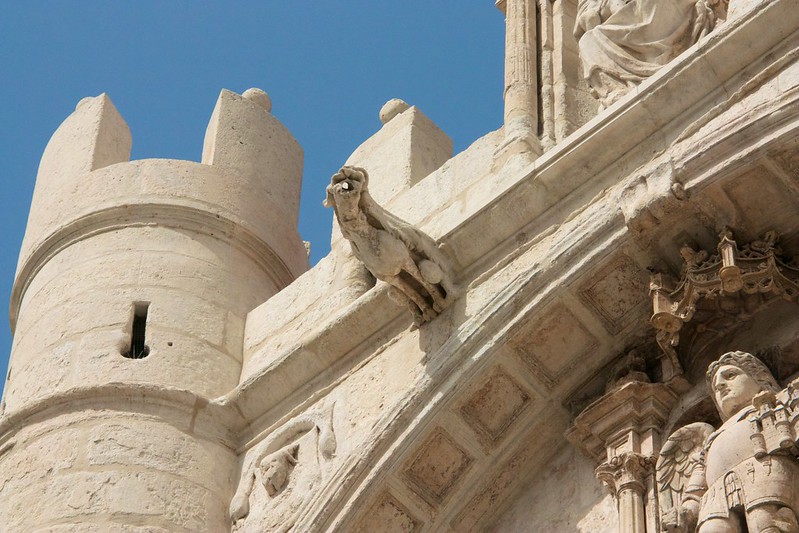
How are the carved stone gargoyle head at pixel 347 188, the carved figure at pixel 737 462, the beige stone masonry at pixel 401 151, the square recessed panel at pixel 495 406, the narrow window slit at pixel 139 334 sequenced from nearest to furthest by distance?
the carved figure at pixel 737 462
the carved stone gargoyle head at pixel 347 188
the square recessed panel at pixel 495 406
the narrow window slit at pixel 139 334
the beige stone masonry at pixel 401 151

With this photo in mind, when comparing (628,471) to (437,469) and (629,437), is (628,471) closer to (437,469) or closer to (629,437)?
(629,437)

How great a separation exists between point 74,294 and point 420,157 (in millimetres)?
1697

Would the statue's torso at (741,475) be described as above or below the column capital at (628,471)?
below

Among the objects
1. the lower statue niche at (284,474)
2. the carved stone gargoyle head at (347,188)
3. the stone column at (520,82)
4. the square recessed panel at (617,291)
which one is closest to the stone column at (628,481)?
the square recessed panel at (617,291)

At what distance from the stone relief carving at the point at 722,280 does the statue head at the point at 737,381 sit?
0.80 feet

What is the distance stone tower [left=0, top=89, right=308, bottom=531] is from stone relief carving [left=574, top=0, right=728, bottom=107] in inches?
81.3

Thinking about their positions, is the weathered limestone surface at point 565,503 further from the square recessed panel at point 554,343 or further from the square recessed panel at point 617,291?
the square recessed panel at point 617,291

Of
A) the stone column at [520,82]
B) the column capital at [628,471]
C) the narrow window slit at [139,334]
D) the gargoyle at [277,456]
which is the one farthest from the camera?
the narrow window slit at [139,334]

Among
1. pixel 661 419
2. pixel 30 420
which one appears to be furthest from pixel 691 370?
pixel 30 420

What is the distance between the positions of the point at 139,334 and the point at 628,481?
8.80 ft

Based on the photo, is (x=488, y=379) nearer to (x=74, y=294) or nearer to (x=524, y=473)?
(x=524, y=473)

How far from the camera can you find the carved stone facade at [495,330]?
742 centimetres

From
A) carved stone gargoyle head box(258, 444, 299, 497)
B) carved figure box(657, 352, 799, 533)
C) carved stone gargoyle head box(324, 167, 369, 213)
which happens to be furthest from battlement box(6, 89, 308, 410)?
carved figure box(657, 352, 799, 533)

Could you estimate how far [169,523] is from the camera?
8367 millimetres
